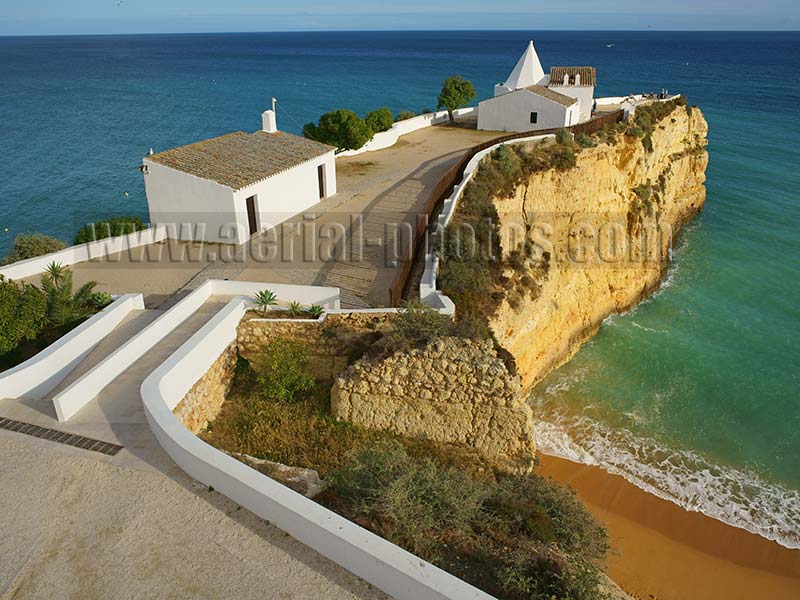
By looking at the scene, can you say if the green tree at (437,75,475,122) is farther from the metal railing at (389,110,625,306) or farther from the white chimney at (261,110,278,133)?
the white chimney at (261,110,278,133)

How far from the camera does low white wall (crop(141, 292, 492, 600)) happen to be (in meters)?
6.05

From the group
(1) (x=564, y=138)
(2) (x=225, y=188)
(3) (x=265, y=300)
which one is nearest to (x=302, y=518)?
(3) (x=265, y=300)

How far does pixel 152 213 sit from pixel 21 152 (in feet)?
145

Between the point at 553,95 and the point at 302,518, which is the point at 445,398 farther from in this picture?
the point at 553,95

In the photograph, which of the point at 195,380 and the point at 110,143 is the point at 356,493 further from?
the point at 110,143

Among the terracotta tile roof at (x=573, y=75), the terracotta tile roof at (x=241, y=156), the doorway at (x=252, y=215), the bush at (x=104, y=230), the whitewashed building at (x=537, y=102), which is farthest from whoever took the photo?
the terracotta tile roof at (x=573, y=75)

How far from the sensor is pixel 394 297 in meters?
13.5

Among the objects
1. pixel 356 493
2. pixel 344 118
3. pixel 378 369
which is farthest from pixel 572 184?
pixel 356 493

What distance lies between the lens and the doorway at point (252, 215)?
18.8 metres

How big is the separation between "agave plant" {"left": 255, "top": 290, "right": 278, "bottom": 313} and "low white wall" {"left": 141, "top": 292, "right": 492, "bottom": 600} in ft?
11.6

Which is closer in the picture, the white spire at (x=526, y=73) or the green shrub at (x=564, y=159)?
the green shrub at (x=564, y=159)

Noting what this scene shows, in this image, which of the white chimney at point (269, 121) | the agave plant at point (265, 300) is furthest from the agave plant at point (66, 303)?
the white chimney at point (269, 121)

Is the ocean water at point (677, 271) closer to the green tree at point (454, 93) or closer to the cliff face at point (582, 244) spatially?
the cliff face at point (582, 244)

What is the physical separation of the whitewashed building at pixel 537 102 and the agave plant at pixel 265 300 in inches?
927
